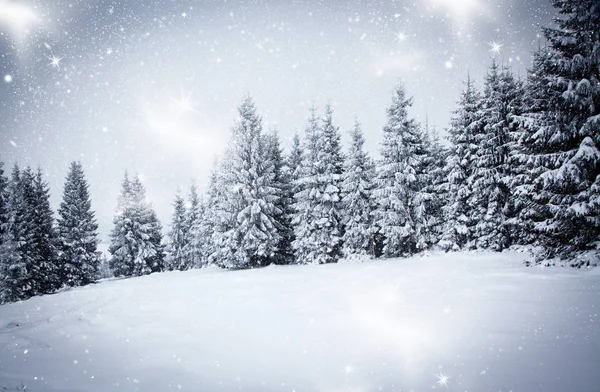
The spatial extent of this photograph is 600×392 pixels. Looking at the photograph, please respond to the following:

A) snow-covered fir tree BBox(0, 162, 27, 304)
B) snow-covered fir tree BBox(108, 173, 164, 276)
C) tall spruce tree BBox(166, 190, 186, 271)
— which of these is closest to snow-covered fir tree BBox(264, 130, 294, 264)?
snow-covered fir tree BBox(108, 173, 164, 276)

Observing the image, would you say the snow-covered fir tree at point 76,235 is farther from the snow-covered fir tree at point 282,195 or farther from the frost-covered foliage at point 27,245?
the snow-covered fir tree at point 282,195

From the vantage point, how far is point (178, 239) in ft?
153

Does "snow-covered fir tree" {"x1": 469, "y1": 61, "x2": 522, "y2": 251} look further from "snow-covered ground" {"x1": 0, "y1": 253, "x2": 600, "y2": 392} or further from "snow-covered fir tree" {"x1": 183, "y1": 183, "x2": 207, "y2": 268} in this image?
"snow-covered fir tree" {"x1": 183, "y1": 183, "x2": 207, "y2": 268}

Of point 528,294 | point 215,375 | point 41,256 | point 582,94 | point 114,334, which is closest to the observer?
point 215,375

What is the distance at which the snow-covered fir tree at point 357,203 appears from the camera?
2539 cm

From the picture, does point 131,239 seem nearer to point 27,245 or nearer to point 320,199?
point 27,245

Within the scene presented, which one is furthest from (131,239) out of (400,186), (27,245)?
(400,186)

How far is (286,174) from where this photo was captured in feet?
96.4

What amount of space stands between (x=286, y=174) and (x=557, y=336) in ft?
82.0

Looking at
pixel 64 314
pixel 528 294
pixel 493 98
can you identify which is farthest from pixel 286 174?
pixel 528 294

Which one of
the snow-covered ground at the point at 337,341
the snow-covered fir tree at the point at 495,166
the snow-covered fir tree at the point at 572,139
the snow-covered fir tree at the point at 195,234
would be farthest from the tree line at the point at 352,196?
the snow-covered fir tree at the point at 195,234

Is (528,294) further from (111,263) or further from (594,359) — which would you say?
(111,263)

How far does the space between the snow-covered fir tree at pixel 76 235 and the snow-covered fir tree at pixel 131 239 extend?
2.68 meters

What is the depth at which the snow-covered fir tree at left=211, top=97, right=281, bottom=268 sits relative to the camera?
2411cm
